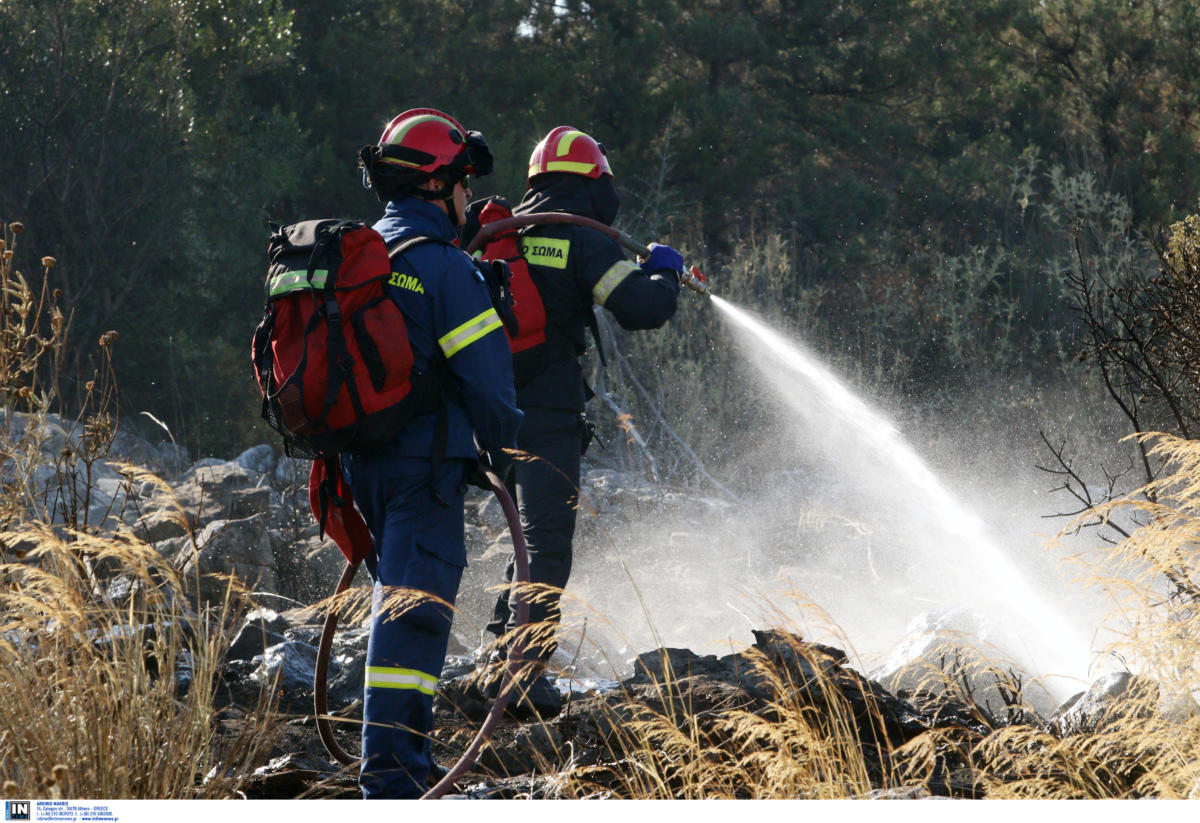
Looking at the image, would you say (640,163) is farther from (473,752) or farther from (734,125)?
(473,752)

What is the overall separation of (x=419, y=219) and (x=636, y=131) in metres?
13.2

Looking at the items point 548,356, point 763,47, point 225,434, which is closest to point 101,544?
point 548,356

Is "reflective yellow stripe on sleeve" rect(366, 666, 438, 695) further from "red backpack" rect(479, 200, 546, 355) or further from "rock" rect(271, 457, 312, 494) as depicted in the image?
"rock" rect(271, 457, 312, 494)

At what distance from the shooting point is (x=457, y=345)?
11.1 ft

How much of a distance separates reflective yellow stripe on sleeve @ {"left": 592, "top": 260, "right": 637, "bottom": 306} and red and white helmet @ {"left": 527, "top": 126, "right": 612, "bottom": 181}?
485mm

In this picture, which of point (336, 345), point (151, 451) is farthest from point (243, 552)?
point (151, 451)

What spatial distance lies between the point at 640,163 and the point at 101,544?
46.6ft

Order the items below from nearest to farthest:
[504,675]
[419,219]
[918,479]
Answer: [419,219] < [504,675] < [918,479]

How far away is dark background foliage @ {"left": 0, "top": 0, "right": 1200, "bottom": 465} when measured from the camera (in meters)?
13.8

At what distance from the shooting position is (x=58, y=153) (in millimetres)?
13664

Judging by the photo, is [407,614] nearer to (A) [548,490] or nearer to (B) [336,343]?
(B) [336,343]

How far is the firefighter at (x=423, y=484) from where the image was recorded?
10.8ft

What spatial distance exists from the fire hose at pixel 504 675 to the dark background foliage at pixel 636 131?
9489mm

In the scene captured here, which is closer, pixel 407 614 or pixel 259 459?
pixel 407 614
